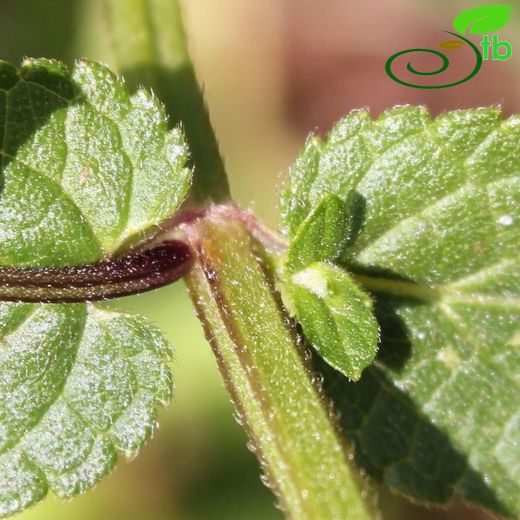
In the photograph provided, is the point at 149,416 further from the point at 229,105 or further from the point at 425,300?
the point at 229,105

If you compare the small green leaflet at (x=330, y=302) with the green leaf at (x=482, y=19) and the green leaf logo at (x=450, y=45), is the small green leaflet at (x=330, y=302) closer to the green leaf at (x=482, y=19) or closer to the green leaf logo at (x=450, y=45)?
the green leaf at (x=482, y=19)

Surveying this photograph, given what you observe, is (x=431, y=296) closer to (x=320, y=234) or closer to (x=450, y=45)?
(x=320, y=234)

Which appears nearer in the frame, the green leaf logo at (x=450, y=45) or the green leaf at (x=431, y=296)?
the green leaf at (x=431, y=296)

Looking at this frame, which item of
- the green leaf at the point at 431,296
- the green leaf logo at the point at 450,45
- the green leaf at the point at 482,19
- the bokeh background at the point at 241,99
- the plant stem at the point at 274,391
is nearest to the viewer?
the plant stem at the point at 274,391

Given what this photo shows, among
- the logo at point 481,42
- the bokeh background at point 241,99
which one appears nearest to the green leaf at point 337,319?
the logo at point 481,42

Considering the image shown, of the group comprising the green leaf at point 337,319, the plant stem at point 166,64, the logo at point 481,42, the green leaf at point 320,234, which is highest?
the logo at point 481,42

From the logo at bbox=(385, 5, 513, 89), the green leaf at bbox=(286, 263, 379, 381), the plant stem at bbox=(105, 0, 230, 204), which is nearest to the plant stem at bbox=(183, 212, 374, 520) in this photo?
the green leaf at bbox=(286, 263, 379, 381)
